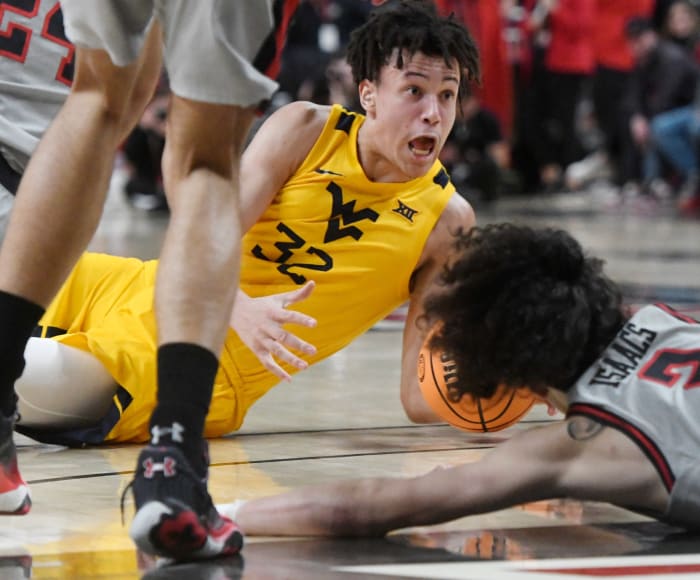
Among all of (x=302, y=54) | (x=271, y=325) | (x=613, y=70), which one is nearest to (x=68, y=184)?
(x=271, y=325)

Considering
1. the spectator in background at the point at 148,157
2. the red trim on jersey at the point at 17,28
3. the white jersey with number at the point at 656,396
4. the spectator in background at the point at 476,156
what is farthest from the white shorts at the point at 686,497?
the spectator in background at the point at 476,156

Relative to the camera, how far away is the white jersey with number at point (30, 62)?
4.52 meters

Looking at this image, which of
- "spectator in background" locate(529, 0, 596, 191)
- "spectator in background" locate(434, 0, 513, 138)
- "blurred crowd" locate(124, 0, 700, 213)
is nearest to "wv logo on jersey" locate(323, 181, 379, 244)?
"blurred crowd" locate(124, 0, 700, 213)

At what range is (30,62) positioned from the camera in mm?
4539

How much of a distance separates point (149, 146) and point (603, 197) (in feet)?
18.1

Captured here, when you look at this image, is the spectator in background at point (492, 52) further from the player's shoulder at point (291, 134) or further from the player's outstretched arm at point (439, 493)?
the player's outstretched arm at point (439, 493)

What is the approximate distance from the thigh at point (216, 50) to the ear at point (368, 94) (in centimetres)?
157

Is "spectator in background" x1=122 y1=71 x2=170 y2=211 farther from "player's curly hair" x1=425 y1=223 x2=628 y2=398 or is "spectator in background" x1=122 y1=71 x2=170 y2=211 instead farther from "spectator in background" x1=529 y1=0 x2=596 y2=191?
"player's curly hair" x1=425 y1=223 x2=628 y2=398

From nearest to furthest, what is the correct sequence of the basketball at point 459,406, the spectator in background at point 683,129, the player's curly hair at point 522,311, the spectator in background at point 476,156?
the player's curly hair at point 522,311
the basketball at point 459,406
the spectator in background at point 476,156
the spectator in background at point 683,129

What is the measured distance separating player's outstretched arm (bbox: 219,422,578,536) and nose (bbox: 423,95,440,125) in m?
1.49

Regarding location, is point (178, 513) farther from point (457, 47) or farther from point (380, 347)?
point (380, 347)

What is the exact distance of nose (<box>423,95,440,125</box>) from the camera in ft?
14.1

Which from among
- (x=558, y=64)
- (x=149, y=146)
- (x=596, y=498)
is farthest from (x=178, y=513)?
(x=558, y=64)

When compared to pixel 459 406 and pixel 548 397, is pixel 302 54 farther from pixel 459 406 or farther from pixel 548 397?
pixel 548 397
